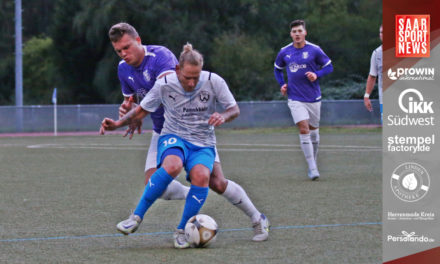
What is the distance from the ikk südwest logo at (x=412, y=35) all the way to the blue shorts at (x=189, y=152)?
233 centimetres

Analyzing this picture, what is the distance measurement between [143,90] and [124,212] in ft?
5.86

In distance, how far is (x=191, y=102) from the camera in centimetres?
710

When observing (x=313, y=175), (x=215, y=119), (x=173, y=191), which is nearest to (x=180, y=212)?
(x=173, y=191)

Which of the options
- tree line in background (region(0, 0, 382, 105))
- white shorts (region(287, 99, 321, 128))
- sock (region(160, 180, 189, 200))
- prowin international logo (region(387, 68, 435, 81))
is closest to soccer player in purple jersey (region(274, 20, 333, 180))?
white shorts (region(287, 99, 321, 128))

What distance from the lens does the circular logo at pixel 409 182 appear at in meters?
5.16

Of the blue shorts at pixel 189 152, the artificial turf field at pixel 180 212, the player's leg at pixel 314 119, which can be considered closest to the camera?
the artificial turf field at pixel 180 212

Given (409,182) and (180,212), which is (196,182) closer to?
(409,182)

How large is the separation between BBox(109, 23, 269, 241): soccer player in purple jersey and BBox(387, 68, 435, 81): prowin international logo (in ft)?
8.13

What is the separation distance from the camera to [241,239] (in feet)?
23.9

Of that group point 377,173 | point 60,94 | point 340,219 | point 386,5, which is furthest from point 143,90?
point 60,94

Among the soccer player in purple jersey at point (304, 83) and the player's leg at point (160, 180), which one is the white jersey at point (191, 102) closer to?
the player's leg at point (160, 180)

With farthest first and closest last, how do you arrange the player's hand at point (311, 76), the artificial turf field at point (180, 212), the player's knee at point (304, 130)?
the player's knee at point (304, 130) < the player's hand at point (311, 76) < the artificial turf field at point (180, 212)

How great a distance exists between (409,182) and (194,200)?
2255mm

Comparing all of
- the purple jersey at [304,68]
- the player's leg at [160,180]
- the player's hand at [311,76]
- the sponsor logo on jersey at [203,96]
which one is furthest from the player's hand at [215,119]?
the purple jersey at [304,68]
